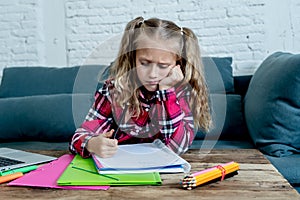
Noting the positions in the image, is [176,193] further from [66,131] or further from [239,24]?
[239,24]

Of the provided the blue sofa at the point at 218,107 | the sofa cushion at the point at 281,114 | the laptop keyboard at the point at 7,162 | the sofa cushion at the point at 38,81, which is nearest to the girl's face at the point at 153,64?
the blue sofa at the point at 218,107

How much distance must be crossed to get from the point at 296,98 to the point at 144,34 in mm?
630

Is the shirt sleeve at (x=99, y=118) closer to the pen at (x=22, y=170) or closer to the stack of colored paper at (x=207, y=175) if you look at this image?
the pen at (x=22, y=170)

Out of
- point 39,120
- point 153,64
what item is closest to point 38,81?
point 39,120

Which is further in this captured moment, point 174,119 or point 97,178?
point 174,119

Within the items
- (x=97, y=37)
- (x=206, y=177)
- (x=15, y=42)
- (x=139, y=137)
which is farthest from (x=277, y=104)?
(x=15, y=42)

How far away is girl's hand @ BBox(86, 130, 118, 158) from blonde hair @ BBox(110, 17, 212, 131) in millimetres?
232

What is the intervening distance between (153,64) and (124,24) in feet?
4.37

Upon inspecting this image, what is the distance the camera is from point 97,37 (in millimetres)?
2285

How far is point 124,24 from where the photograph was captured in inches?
88.8

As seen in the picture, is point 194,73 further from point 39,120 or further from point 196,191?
point 39,120

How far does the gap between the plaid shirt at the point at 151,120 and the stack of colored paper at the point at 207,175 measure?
10.6 inches

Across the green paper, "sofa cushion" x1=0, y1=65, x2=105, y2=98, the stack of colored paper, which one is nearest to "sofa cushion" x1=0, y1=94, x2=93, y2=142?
"sofa cushion" x1=0, y1=65, x2=105, y2=98

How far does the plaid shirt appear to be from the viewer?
1.08 metres
